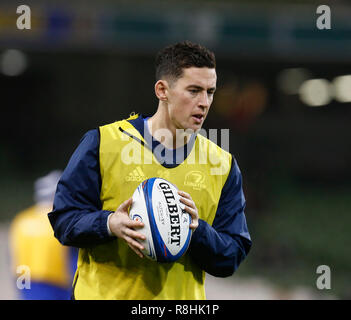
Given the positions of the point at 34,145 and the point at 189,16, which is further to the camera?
the point at 34,145

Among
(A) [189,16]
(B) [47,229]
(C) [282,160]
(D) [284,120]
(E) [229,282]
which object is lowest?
(E) [229,282]

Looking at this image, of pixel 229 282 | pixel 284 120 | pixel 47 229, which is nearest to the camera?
pixel 47 229

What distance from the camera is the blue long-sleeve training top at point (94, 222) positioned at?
8.96 ft

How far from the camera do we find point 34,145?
18906 millimetres

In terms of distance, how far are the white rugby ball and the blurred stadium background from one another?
8008mm

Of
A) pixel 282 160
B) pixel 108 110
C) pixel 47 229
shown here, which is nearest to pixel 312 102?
pixel 282 160

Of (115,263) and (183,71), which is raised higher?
(183,71)

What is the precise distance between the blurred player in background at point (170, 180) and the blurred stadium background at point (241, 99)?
25.1 ft

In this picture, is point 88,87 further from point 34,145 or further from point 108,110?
point 34,145

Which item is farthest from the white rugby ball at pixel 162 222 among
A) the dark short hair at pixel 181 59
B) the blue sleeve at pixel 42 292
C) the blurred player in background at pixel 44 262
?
the blue sleeve at pixel 42 292

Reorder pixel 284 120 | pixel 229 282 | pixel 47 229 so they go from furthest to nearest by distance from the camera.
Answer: pixel 284 120
pixel 229 282
pixel 47 229

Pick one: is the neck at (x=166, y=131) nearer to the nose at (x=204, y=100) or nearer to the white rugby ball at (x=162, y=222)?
the nose at (x=204, y=100)

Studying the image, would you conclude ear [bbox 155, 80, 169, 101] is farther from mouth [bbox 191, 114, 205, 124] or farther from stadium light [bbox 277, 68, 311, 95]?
stadium light [bbox 277, 68, 311, 95]
